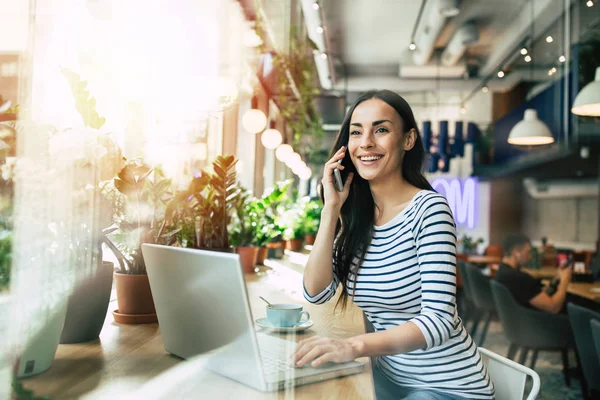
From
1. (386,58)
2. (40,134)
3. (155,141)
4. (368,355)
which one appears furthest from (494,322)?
(40,134)

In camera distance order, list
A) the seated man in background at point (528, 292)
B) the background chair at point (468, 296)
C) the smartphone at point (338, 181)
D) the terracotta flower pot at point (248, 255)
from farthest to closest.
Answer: the background chair at point (468, 296), the seated man in background at point (528, 292), the terracotta flower pot at point (248, 255), the smartphone at point (338, 181)

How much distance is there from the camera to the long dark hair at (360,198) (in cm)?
175

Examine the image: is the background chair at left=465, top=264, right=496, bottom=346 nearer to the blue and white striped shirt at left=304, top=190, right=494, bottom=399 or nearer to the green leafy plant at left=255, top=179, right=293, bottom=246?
the green leafy plant at left=255, top=179, right=293, bottom=246

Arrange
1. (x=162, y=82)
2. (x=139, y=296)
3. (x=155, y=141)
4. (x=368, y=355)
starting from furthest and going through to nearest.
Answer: (x=162, y=82)
(x=155, y=141)
(x=139, y=296)
(x=368, y=355)

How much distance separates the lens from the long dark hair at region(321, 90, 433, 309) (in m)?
1.75

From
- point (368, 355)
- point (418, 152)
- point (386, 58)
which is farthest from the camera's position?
point (386, 58)

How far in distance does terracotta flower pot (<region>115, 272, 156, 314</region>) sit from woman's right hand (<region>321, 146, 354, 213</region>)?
64 cm

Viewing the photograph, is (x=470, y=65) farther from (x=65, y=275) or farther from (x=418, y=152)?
(x=65, y=275)

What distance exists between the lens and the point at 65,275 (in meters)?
1.26

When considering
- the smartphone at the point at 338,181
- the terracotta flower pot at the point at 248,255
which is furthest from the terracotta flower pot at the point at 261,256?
the smartphone at the point at 338,181

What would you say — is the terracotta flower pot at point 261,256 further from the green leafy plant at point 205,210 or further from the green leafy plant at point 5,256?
the green leafy plant at point 5,256

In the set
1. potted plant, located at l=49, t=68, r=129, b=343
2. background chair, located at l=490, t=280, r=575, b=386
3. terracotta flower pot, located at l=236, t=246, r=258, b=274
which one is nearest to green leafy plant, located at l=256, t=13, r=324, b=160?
terracotta flower pot, located at l=236, t=246, r=258, b=274

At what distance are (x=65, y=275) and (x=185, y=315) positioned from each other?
1.05ft

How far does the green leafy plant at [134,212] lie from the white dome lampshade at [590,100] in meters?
3.62
